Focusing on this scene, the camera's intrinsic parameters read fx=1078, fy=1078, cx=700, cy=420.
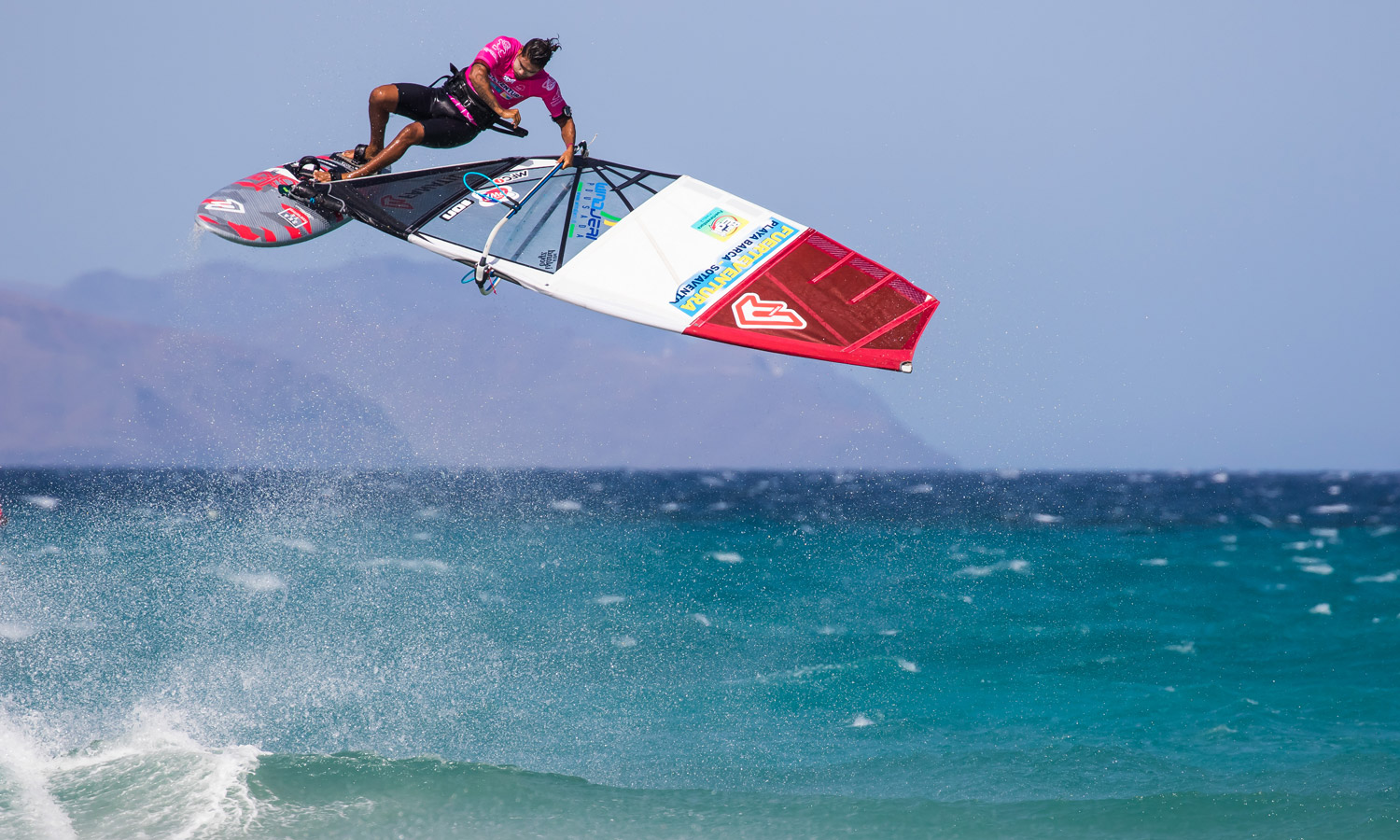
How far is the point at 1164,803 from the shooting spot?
12.8 meters

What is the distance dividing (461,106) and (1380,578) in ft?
86.2

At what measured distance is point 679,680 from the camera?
1727 cm

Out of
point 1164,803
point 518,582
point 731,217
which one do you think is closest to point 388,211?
point 731,217

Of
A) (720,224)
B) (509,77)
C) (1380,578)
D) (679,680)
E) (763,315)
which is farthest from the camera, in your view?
(1380,578)

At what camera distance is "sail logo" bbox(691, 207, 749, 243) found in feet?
29.6

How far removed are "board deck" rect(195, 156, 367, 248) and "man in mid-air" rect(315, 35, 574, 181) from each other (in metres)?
0.42

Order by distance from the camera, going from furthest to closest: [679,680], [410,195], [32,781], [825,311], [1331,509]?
1. [1331,509]
2. [679,680]
3. [32,781]
4. [410,195]
5. [825,311]

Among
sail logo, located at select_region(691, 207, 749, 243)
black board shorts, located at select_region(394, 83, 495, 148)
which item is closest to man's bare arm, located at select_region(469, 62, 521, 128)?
black board shorts, located at select_region(394, 83, 495, 148)

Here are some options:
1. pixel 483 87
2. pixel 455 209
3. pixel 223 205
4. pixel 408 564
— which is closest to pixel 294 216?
pixel 223 205

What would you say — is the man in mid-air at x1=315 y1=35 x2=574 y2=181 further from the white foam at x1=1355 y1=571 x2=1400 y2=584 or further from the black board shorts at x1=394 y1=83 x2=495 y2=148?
the white foam at x1=1355 y1=571 x2=1400 y2=584

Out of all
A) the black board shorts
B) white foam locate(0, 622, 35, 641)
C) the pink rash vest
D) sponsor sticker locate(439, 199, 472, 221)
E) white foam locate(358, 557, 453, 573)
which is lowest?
white foam locate(0, 622, 35, 641)

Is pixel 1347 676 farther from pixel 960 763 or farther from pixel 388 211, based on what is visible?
pixel 388 211

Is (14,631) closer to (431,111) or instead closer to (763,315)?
(431,111)

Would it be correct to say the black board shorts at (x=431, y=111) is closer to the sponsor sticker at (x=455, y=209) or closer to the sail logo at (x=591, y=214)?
the sponsor sticker at (x=455, y=209)
